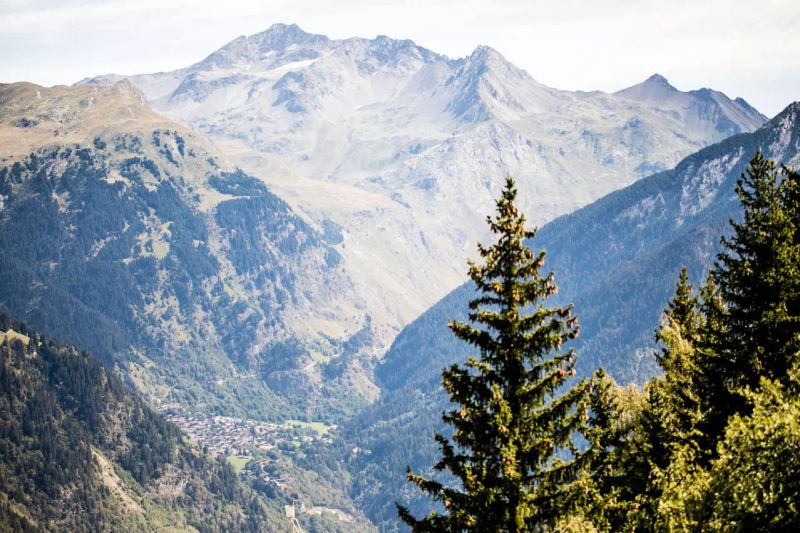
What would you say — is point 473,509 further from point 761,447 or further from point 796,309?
point 796,309

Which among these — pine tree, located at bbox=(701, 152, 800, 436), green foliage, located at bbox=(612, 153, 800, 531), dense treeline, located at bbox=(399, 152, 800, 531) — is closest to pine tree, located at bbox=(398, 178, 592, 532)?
dense treeline, located at bbox=(399, 152, 800, 531)

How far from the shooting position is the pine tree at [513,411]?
27672mm

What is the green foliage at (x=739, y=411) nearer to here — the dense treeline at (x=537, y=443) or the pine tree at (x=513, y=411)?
the dense treeline at (x=537, y=443)

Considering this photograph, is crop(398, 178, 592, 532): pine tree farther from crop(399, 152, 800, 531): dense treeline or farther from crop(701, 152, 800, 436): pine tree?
crop(701, 152, 800, 436): pine tree

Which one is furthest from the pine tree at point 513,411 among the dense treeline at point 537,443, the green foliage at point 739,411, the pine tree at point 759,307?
the pine tree at point 759,307

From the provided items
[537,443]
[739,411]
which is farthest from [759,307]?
[537,443]

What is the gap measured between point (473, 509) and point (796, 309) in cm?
2144

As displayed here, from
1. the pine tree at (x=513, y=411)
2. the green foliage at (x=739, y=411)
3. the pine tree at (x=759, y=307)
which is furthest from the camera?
the pine tree at (x=759, y=307)

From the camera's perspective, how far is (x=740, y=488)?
97.1 feet

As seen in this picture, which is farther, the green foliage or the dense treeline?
the green foliage

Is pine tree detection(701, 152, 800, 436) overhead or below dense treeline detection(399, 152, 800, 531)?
overhead

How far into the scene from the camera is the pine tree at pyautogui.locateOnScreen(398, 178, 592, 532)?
2767 cm

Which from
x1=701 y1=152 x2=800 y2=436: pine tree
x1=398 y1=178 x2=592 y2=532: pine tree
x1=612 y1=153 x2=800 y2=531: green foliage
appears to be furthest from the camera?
x1=701 y1=152 x2=800 y2=436: pine tree

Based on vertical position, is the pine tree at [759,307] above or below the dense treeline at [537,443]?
above
